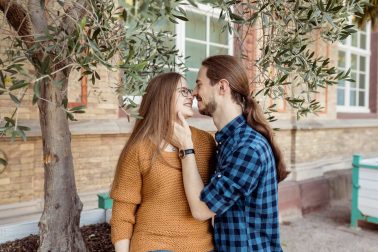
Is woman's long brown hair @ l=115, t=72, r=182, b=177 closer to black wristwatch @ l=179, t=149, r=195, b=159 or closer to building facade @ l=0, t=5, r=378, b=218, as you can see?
black wristwatch @ l=179, t=149, r=195, b=159

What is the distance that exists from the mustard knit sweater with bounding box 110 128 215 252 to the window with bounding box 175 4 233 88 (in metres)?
4.95

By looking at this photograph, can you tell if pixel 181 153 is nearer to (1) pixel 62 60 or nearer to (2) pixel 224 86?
(2) pixel 224 86

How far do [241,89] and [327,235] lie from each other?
4987mm

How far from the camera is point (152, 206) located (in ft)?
7.47

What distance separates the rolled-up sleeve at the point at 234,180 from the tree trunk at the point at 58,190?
1600mm

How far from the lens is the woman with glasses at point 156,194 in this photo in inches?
88.4

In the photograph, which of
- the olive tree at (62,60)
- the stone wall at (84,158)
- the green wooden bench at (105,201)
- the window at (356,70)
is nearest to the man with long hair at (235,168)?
the olive tree at (62,60)

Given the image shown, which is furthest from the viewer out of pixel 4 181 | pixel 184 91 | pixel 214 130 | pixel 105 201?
pixel 214 130

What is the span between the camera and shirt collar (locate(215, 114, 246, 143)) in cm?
238

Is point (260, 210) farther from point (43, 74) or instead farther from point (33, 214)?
point (33, 214)

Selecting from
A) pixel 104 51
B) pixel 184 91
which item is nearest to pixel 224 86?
pixel 184 91

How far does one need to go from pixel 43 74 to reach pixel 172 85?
0.71 metres

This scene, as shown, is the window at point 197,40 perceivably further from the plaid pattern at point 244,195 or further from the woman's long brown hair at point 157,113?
the plaid pattern at point 244,195

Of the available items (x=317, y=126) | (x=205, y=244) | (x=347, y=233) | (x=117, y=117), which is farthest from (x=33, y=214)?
(x=317, y=126)
